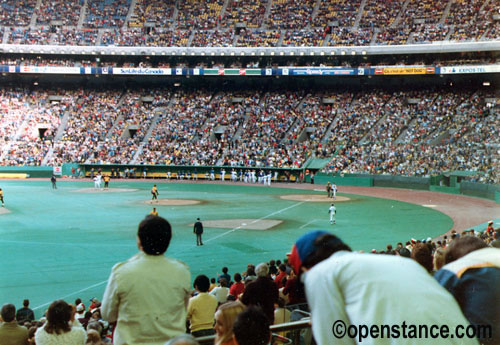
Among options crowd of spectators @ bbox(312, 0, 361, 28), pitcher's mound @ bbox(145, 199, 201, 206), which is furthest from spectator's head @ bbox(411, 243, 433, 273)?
crowd of spectators @ bbox(312, 0, 361, 28)

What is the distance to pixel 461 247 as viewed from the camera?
3641 millimetres

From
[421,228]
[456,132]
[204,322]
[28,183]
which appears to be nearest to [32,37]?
[28,183]

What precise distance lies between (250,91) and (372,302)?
6823cm

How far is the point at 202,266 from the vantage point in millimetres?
19141

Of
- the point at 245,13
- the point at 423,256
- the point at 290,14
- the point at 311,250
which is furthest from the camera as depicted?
the point at 245,13

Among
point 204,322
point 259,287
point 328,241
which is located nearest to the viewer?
point 328,241

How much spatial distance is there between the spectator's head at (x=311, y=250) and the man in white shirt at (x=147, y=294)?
1.64m

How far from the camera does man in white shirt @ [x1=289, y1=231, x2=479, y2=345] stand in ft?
8.89

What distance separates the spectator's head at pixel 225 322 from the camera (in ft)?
12.6

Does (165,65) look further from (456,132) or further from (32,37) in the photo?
(456,132)

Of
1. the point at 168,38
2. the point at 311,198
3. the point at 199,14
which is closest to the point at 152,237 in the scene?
the point at 311,198

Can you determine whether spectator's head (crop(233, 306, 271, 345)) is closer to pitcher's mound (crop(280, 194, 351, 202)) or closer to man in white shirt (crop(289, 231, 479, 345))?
man in white shirt (crop(289, 231, 479, 345))

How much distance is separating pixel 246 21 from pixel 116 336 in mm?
69733

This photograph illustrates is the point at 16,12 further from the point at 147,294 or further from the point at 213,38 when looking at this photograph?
the point at 147,294
